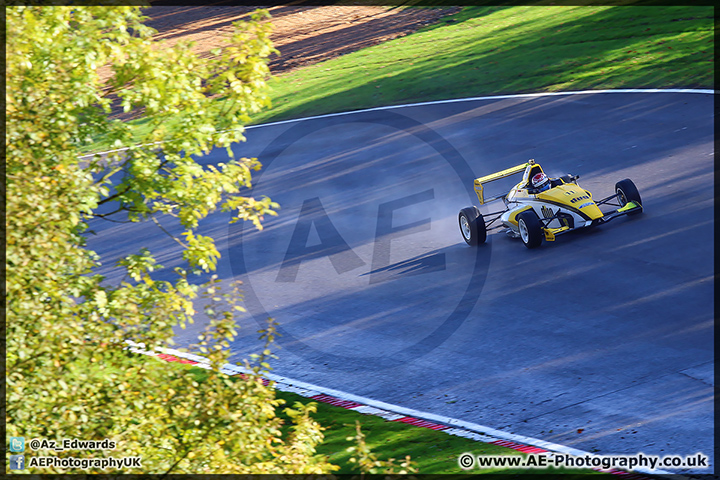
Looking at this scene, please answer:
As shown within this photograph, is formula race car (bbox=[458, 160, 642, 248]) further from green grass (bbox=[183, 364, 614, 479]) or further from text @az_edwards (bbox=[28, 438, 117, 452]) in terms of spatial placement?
text @az_edwards (bbox=[28, 438, 117, 452])

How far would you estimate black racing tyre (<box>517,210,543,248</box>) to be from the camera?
14.8 metres

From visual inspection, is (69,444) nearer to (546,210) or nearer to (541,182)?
(546,210)

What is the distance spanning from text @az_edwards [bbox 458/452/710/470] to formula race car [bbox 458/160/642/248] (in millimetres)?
6914

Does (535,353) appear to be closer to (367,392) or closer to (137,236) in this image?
(367,392)

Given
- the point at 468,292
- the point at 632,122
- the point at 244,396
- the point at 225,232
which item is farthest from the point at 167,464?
the point at 632,122

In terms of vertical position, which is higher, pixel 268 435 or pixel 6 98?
pixel 6 98

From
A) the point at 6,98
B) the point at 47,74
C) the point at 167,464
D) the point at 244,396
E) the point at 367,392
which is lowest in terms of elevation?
the point at 167,464

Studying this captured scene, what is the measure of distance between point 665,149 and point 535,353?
9.23m

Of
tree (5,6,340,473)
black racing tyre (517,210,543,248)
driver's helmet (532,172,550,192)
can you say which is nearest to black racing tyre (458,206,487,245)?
black racing tyre (517,210,543,248)

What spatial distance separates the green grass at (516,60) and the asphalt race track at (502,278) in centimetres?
226

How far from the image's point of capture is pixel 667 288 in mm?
12336

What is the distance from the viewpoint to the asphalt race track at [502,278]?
10.1 m

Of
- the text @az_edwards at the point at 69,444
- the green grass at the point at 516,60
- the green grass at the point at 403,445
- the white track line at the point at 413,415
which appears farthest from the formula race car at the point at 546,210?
the text @az_edwards at the point at 69,444

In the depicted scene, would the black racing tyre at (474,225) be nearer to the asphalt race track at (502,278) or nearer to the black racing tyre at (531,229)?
the asphalt race track at (502,278)
